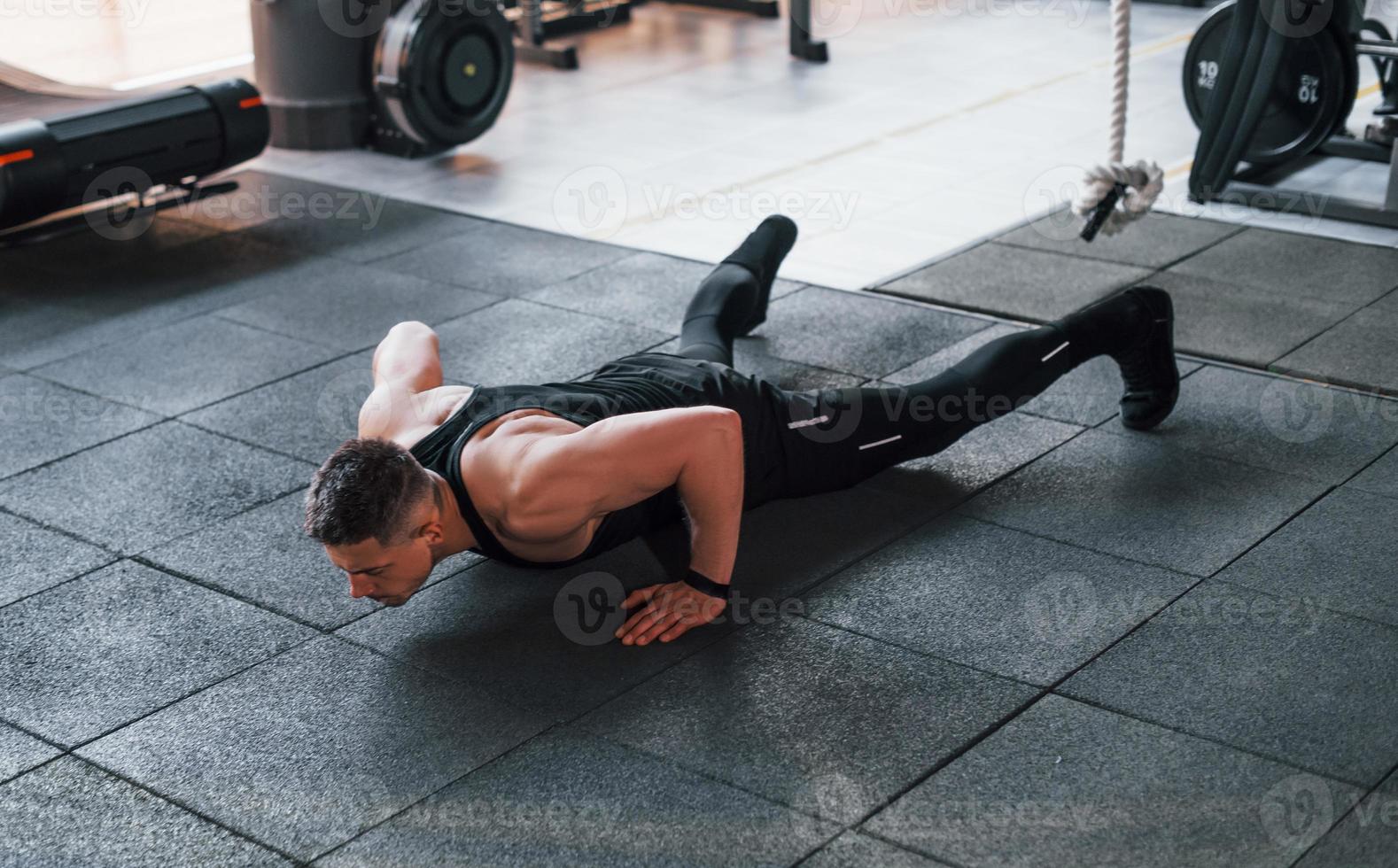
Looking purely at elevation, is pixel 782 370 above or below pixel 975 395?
below

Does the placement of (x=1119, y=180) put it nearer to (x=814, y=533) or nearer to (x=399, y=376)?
(x=814, y=533)

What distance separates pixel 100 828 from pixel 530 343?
212 centimetres

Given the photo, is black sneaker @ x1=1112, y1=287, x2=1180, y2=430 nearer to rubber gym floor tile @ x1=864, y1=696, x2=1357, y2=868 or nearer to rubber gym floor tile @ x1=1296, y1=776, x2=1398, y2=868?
rubber gym floor tile @ x1=864, y1=696, x2=1357, y2=868

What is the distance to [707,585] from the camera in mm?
2668

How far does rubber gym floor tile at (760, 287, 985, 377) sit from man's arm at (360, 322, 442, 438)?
1209mm

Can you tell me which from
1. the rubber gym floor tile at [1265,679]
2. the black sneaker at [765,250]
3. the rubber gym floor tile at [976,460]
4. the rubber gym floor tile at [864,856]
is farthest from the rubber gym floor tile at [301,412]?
the rubber gym floor tile at [1265,679]

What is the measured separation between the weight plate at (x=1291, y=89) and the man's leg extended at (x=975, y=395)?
2.06 metres

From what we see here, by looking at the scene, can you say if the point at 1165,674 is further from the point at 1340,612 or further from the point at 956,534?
the point at 956,534

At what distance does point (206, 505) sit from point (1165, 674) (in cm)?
202

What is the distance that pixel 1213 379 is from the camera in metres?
3.75

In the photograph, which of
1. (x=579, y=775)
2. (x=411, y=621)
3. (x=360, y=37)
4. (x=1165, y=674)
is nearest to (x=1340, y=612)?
(x=1165, y=674)

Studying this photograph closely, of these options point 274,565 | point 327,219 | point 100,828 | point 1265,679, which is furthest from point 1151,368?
point 327,219

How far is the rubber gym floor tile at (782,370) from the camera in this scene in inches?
149

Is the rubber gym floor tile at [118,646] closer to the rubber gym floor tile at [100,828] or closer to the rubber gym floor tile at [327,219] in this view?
the rubber gym floor tile at [100,828]
